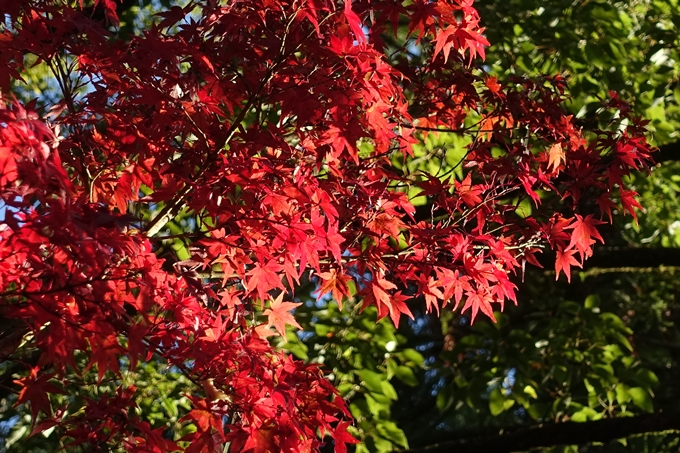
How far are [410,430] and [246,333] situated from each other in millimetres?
5277

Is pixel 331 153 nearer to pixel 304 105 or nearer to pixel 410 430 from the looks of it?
pixel 304 105

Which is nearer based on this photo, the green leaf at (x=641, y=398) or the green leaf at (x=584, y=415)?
the green leaf at (x=641, y=398)

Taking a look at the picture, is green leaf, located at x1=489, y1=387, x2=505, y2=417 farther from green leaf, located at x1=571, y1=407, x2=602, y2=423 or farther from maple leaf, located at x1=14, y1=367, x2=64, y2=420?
maple leaf, located at x1=14, y1=367, x2=64, y2=420

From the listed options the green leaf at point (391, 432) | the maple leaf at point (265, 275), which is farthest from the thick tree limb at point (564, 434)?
the maple leaf at point (265, 275)

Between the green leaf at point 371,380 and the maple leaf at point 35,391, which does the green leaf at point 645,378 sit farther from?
the maple leaf at point 35,391

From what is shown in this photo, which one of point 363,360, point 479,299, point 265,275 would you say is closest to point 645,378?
point 363,360

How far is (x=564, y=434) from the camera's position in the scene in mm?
3635

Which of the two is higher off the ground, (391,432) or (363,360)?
(363,360)

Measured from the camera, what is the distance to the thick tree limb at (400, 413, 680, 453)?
342 centimetres

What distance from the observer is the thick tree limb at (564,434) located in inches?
134

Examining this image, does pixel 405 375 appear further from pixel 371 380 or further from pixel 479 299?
pixel 479 299

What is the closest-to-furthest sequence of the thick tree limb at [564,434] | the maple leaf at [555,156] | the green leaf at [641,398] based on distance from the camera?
1. the maple leaf at [555,156]
2. the thick tree limb at [564,434]
3. the green leaf at [641,398]

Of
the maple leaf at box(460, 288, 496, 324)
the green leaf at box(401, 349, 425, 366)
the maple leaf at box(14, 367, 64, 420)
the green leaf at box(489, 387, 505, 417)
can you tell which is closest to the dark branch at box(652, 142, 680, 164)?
the green leaf at box(489, 387, 505, 417)

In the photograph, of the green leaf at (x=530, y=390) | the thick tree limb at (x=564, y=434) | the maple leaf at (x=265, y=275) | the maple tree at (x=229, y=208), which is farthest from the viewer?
the green leaf at (x=530, y=390)
